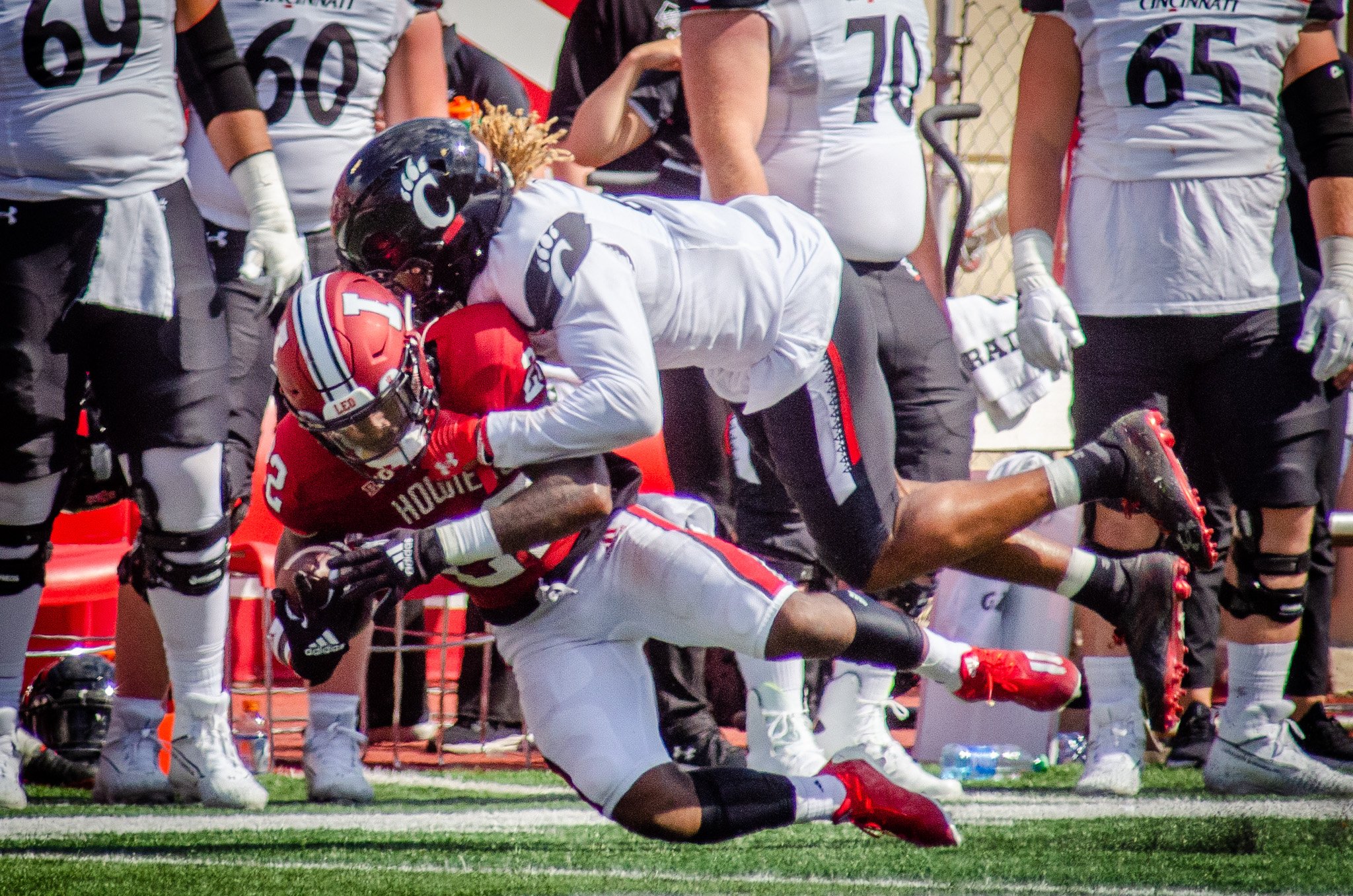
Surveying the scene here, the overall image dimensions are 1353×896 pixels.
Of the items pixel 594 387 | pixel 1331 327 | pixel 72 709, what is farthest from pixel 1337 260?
pixel 72 709

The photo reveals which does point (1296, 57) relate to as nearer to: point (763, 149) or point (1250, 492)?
point (1250, 492)

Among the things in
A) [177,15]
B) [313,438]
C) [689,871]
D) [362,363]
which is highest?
[177,15]

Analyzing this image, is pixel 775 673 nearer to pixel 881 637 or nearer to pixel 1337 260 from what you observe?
pixel 881 637

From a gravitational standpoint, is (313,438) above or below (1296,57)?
below

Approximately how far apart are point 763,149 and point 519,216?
107cm

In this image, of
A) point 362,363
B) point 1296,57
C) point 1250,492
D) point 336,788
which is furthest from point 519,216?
point 1296,57

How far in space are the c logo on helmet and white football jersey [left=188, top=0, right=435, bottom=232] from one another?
Result: 1.03 metres

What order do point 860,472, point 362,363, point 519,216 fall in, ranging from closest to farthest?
point 362,363
point 519,216
point 860,472

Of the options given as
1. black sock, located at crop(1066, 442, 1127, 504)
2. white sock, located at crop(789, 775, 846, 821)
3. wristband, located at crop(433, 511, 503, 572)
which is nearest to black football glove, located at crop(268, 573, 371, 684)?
wristband, located at crop(433, 511, 503, 572)

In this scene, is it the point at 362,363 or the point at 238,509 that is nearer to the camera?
the point at 362,363

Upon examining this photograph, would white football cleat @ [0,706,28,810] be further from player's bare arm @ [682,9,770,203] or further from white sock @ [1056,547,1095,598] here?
white sock @ [1056,547,1095,598]

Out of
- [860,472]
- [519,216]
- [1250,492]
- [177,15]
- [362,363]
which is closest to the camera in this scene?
[362,363]

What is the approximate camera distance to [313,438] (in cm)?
279

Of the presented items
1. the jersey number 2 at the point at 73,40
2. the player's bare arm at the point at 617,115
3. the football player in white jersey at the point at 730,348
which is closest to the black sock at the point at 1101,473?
the football player in white jersey at the point at 730,348
